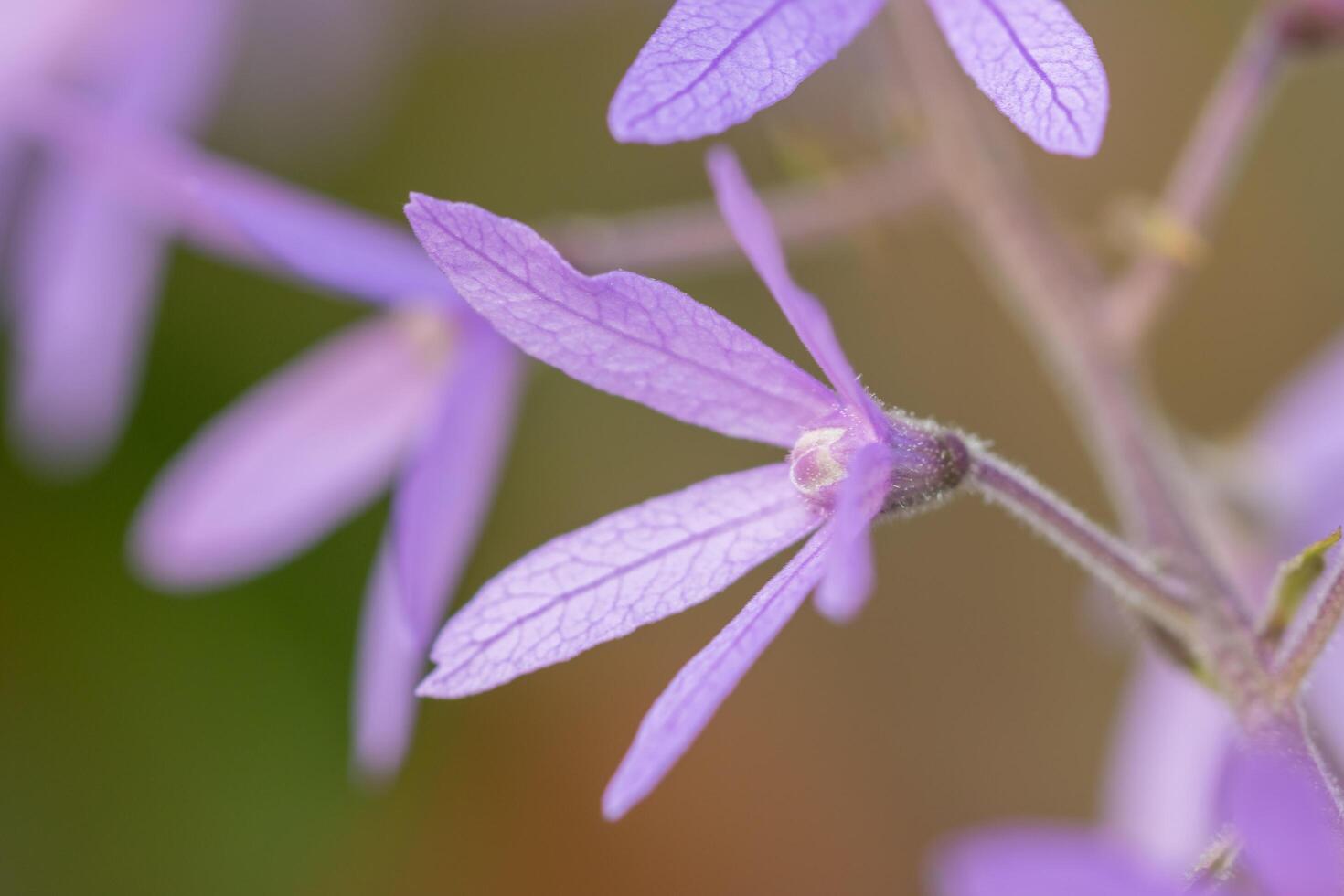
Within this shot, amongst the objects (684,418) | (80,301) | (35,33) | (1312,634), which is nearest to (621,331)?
(684,418)

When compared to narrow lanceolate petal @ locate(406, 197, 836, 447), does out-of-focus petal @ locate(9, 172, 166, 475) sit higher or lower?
higher

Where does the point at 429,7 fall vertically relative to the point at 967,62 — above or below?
above

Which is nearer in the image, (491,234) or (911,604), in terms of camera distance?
(491,234)

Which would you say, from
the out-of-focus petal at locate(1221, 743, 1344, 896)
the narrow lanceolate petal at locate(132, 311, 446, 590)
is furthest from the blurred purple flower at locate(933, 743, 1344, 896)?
the narrow lanceolate petal at locate(132, 311, 446, 590)

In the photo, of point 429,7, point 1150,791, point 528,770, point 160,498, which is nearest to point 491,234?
point 160,498

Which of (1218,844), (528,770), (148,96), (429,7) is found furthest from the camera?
(429,7)

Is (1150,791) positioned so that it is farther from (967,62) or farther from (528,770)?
(528,770)

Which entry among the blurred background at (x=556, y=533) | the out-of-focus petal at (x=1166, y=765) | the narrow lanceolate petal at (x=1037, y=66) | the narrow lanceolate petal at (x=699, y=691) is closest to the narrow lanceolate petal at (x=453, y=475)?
the narrow lanceolate petal at (x=699, y=691)

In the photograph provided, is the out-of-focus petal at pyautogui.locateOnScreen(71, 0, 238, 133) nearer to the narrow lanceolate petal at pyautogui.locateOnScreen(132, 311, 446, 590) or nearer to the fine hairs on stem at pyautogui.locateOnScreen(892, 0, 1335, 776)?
the narrow lanceolate petal at pyautogui.locateOnScreen(132, 311, 446, 590)
